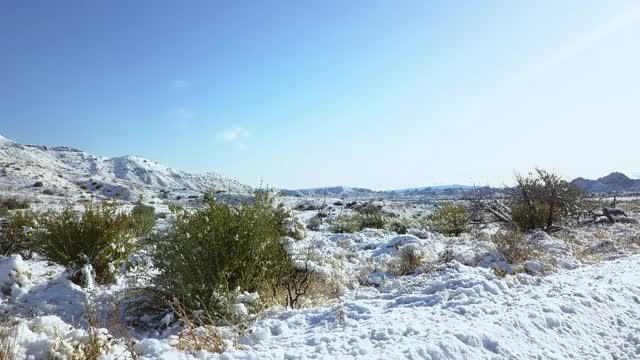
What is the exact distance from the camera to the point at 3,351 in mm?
3477

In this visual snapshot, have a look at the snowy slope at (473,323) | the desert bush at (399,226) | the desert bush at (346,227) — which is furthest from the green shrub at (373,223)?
the snowy slope at (473,323)

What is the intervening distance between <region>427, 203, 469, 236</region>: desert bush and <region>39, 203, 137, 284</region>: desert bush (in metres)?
11.0

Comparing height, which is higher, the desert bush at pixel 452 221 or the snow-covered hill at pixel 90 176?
the snow-covered hill at pixel 90 176

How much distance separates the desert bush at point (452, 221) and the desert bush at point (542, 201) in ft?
5.63

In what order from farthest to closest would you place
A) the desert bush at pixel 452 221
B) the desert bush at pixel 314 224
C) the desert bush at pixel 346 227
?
the desert bush at pixel 314 224
the desert bush at pixel 346 227
the desert bush at pixel 452 221

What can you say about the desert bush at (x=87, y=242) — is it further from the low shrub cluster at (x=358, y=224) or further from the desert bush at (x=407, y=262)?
the low shrub cluster at (x=358, y=224)

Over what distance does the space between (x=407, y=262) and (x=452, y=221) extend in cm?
808

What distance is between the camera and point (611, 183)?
107750mm

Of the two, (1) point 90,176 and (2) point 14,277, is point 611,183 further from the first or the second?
(2) point 14,277

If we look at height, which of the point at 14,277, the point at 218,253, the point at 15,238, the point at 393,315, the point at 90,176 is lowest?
the point at 393,315

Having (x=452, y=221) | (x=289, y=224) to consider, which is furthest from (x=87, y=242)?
(x=452, y=221)

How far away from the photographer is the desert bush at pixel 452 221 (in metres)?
16.8

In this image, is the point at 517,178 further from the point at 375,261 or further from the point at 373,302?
the point at 373,302

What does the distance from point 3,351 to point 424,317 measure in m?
3.74
